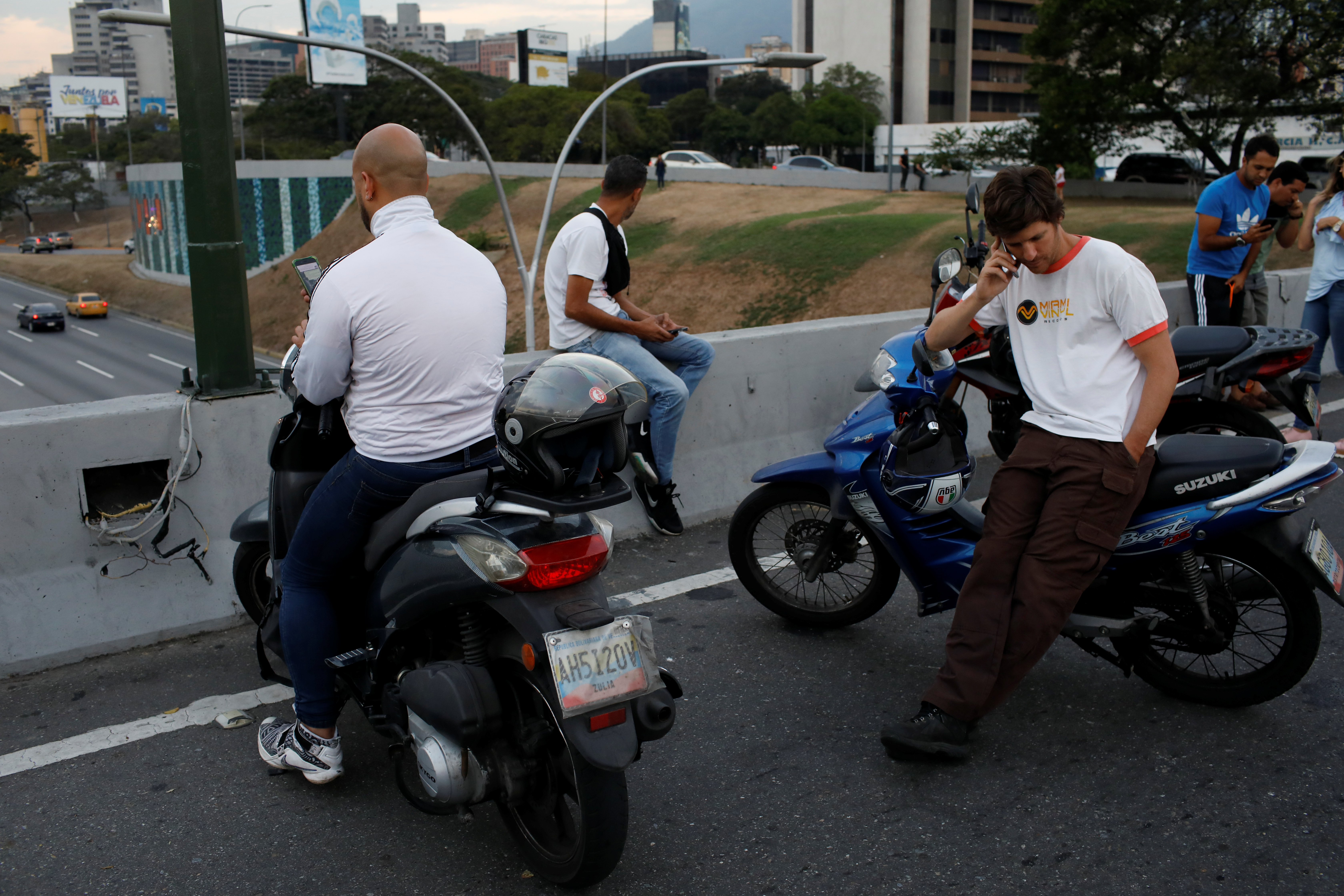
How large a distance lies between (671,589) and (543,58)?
103 m

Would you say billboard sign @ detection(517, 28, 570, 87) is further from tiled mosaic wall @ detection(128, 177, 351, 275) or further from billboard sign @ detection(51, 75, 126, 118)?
billboard sign @ detection(51, 75, 126, 118)

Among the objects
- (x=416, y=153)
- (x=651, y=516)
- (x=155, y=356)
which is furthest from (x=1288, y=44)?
(x=155, y=356)

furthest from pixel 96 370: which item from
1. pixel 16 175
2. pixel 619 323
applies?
pixel 16 175

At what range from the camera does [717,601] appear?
483 centimetres

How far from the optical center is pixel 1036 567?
3.37 meters

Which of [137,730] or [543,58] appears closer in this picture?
[137,730]

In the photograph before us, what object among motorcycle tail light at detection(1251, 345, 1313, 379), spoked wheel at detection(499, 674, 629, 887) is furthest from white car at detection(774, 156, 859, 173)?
spoked wheel at detection(499, 674, 629, 887)

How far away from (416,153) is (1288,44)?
125 ft

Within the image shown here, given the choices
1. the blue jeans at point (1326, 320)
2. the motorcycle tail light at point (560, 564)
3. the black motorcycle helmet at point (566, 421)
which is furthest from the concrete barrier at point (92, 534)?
the blue jeans at point (1326, 320)

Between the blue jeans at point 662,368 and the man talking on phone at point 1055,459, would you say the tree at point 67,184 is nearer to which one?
the blue jeans at point 662,368

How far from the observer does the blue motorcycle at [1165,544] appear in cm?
349

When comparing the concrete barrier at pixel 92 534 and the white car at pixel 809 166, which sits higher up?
the white car at pixel 809 166

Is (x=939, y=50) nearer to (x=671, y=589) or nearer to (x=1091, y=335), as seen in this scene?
Result: (x=671, y=589)

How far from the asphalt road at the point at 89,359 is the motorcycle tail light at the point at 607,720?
38.3m
